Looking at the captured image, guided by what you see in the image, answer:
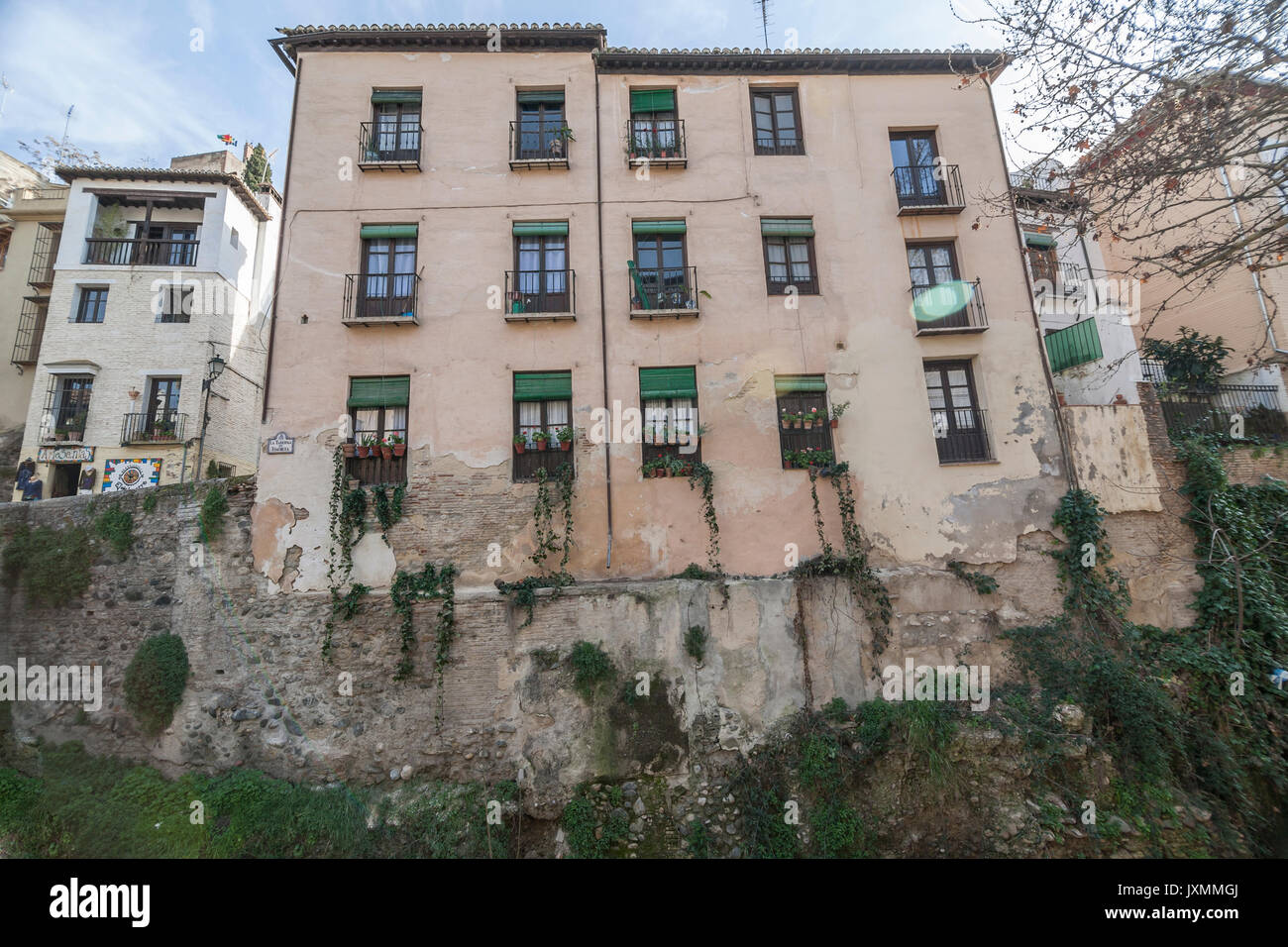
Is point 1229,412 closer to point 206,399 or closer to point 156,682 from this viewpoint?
point 156,682

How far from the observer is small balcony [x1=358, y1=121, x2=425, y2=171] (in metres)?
11.8

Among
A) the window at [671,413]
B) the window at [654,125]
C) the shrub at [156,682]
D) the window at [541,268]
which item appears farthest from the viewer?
the window at [654,125]

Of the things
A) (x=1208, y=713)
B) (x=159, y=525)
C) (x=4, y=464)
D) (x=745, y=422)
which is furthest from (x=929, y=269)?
(x=4, y=464)

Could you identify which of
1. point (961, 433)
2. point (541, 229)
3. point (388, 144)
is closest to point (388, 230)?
point (388, 144)

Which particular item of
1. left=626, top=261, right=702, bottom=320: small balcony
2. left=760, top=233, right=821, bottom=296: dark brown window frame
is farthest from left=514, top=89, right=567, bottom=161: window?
left=760, top=233, right=821, bottom=296: dark brown window frame

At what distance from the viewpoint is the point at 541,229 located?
38.1 ft

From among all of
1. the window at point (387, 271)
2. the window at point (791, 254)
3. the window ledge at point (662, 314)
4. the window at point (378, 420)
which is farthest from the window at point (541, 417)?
the window at point (791, 254)

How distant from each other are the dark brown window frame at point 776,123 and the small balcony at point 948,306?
13.3 feet

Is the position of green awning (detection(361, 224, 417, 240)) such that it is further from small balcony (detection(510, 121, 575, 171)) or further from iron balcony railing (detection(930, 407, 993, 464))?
iron balcony railing (detection(930, 407, 993, 464))

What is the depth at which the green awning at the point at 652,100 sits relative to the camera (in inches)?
489

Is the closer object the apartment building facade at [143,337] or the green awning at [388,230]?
the green awning at [388,230]

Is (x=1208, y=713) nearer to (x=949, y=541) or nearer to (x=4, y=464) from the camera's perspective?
(x=949, y=541)

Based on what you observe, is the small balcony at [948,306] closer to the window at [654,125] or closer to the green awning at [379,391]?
the window at [654,125]

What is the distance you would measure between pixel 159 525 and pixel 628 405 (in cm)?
886
